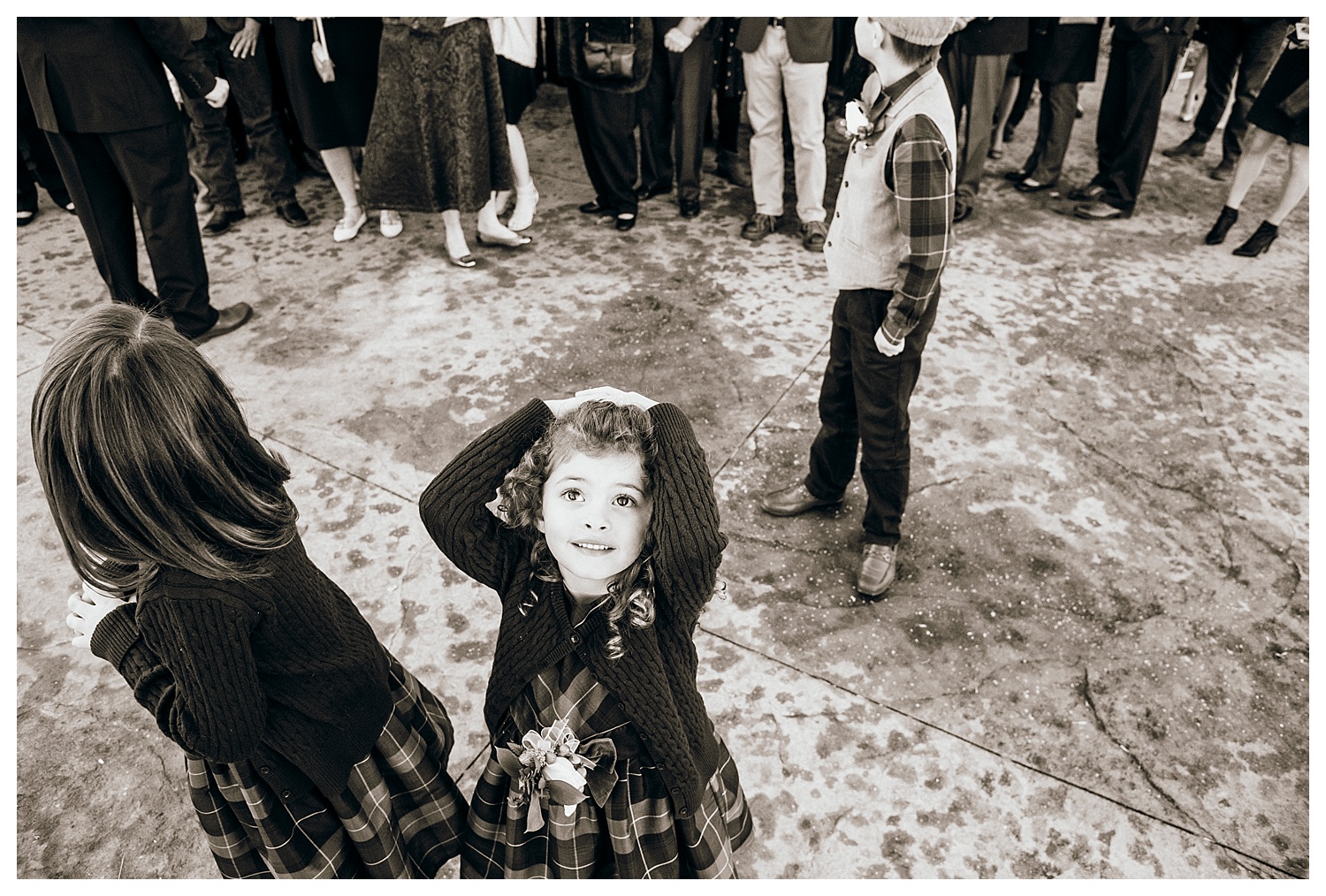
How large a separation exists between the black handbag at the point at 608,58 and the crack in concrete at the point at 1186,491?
2366 millimetres

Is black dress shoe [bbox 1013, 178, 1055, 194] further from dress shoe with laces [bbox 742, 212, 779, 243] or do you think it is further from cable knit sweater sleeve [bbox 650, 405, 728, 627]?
cable knit sweater sleeve [bbox 650, 405, 728, 627]

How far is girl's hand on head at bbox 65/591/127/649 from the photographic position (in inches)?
47.5

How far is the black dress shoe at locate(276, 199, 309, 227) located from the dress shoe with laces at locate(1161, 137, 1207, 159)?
5.08 meters

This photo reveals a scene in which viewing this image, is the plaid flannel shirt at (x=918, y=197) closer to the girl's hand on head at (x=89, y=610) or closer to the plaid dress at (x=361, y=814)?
the plaid dress at (x=361, y=814)

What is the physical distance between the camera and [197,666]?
1119 mm

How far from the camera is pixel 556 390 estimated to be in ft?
10.2

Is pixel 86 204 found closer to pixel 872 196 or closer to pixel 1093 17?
pixel 872 196

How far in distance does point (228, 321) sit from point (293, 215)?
1.08 metres

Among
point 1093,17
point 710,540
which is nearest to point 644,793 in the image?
point 710,540

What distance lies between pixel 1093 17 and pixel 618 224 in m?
2.59

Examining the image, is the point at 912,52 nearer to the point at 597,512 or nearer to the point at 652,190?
the point at 597,512

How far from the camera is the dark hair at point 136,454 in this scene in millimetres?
1068

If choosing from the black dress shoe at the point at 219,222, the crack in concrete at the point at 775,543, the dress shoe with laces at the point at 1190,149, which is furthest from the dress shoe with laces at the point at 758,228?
the dress shoe with laces at the point at 1190,149

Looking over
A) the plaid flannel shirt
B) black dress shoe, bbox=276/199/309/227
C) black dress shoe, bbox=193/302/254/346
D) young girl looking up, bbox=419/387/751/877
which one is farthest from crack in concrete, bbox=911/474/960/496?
black dress shoe, bbox=276/199/309/227
